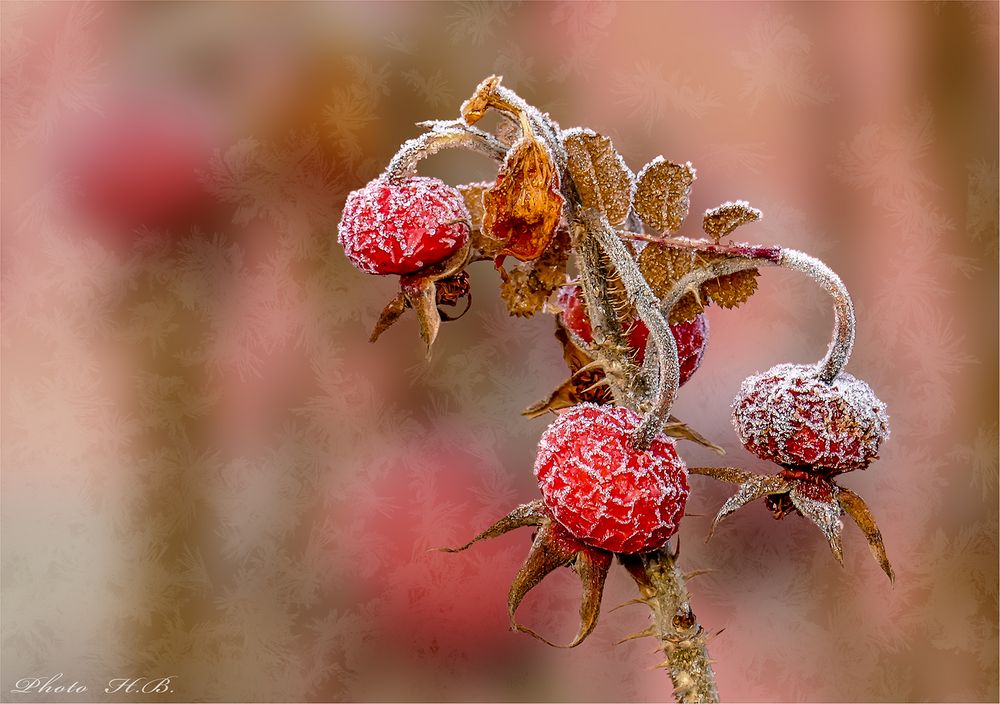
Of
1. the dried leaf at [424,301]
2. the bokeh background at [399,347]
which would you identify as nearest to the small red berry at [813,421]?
the dried leaf at [424,301]

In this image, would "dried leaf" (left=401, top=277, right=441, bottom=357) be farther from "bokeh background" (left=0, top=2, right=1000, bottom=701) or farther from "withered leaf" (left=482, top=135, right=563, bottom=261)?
"bokeh background" (left=0, top=2, right=1000, bottom=701)

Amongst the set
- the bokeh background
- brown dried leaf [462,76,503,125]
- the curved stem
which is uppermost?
brown dried leaf [462,76,503,125]

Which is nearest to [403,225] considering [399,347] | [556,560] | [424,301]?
[424,301]

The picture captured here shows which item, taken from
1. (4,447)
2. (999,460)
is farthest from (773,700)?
(4,447)

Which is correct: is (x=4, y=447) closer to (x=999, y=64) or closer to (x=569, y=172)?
(x=569, y=172)

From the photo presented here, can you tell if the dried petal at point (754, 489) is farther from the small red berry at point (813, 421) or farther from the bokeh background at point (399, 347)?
the bokeh background at point (399, 347)

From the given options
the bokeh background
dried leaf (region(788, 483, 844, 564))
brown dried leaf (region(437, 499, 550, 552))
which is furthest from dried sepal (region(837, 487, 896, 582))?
the bokeh background
